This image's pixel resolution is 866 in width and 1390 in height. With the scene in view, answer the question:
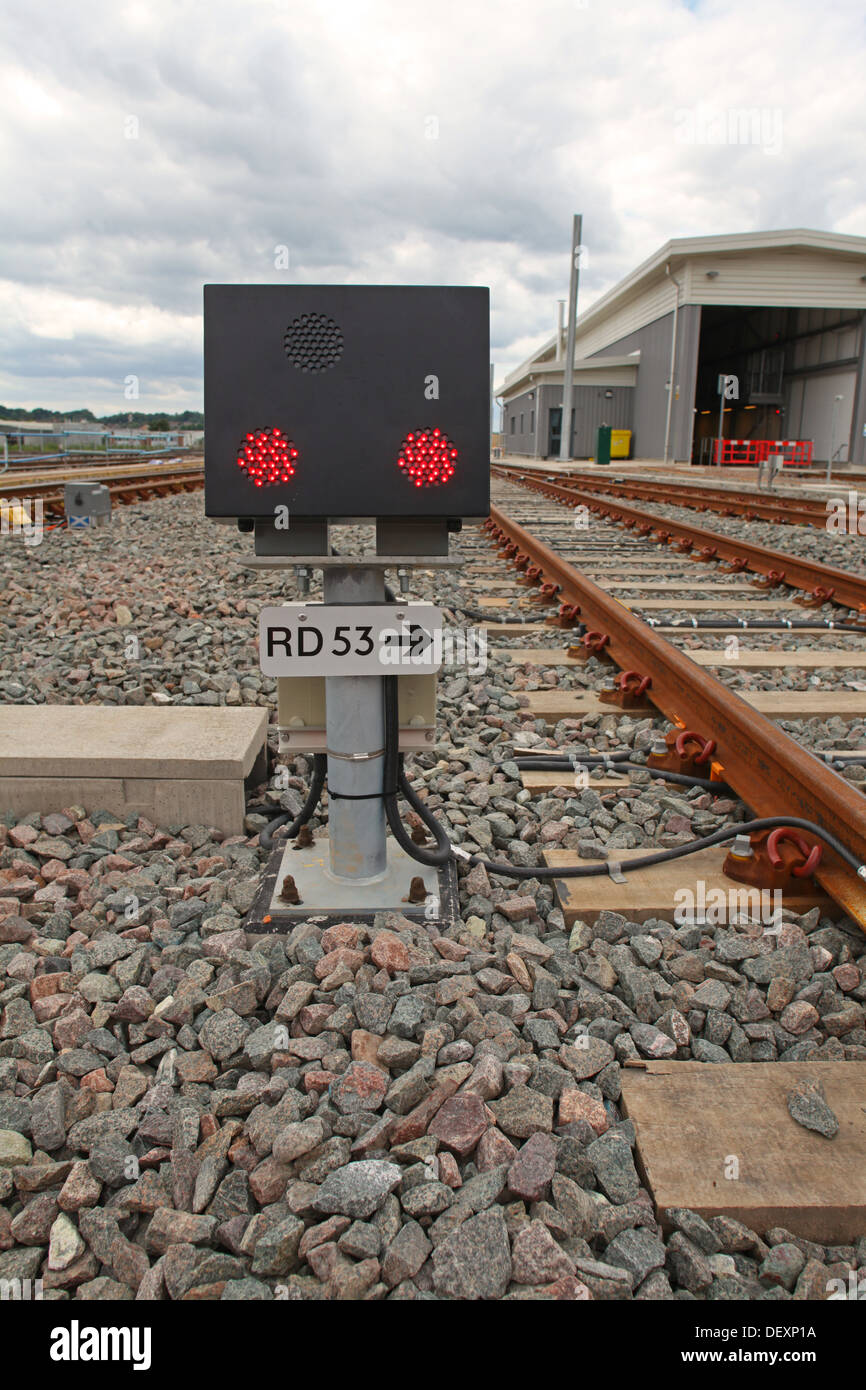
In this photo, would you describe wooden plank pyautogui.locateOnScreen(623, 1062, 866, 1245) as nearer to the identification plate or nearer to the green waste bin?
the identification plate

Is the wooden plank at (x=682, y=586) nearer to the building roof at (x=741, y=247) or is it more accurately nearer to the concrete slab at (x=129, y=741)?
the concrete slab at (x=129, y=741)

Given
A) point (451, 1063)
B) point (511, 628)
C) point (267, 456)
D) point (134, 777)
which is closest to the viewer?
point (451, 1063)

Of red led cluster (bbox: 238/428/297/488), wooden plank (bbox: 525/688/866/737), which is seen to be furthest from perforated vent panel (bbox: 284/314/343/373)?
wooden plank (bbox: 525/688/866/737)

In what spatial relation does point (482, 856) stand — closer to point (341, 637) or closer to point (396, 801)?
point (396, 801)

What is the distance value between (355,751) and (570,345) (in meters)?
29.4

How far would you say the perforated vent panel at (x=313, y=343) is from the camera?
1.80 m

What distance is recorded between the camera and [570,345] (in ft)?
95.5

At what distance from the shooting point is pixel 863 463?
28266 millimetres

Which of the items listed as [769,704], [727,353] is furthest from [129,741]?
[727,353]

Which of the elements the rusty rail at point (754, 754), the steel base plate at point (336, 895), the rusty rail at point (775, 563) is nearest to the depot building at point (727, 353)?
the rusty rail at point (775, 563)

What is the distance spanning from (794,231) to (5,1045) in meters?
30.5

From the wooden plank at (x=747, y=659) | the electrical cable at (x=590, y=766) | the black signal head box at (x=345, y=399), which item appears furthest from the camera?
the wooden plank at (x=747, y=659)

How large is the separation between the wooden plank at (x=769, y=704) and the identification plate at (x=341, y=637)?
1690mm

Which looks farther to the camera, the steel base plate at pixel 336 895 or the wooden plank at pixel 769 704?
the wooden plank at pixel 769 704
